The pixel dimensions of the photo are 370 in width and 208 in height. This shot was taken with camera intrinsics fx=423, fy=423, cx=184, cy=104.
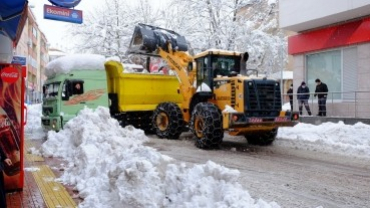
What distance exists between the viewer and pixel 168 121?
13.6 meters

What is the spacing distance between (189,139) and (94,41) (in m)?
18.1

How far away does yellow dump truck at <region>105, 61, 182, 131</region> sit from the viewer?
48.7 feet

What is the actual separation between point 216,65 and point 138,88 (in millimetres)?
3754

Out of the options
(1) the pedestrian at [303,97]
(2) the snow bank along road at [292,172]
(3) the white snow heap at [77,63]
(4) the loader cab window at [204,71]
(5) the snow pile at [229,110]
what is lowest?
(2) the snow bank along road at [292,172]

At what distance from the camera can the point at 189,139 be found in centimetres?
1400

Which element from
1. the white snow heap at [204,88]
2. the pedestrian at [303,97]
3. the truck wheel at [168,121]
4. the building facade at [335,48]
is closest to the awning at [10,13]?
the white snow heap at [204,88]

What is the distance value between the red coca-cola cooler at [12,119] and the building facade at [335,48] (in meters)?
12.5

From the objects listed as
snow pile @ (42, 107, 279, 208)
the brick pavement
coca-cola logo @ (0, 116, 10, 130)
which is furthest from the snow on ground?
coca-cola logo @ (0, 116, 10, 130)

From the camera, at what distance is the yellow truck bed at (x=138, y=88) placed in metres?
14.8

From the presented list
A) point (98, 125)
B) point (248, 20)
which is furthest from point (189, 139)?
point (248, 20)

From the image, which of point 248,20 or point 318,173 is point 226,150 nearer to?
point 318,173

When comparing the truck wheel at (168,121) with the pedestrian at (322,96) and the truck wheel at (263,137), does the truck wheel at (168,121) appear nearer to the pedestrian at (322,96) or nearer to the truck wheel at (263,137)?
the truck wheel at (263,137)

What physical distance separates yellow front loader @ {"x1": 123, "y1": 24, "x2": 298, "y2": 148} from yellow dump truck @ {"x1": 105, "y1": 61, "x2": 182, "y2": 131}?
3.59ft

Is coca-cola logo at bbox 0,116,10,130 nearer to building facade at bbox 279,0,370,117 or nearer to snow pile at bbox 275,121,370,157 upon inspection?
snow pile at bbox 275,121,370,157
